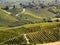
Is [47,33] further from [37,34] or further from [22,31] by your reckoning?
[22,31]

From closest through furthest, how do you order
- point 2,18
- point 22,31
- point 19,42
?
point 19,42, point 22,31, point 2,18

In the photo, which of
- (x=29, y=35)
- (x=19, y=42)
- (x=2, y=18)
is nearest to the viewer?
(x=19, y=42)

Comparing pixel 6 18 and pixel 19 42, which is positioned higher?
pixel 19 42

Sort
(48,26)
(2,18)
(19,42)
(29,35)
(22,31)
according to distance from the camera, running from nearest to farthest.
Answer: (19,42) → (29,35) → (22,31) → (48,26) → (2,18)

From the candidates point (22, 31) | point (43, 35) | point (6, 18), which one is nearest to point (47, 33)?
point (43, 35)

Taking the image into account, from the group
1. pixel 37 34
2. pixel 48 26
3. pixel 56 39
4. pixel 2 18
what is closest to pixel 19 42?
pixel 37 34

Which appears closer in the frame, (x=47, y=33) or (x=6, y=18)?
(x=47, y=33)

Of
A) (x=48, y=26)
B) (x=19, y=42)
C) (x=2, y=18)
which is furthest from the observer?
(x=2, y=18)

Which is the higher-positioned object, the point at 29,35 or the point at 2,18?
the point at 29,35

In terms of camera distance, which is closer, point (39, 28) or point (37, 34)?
point (37, 34)
